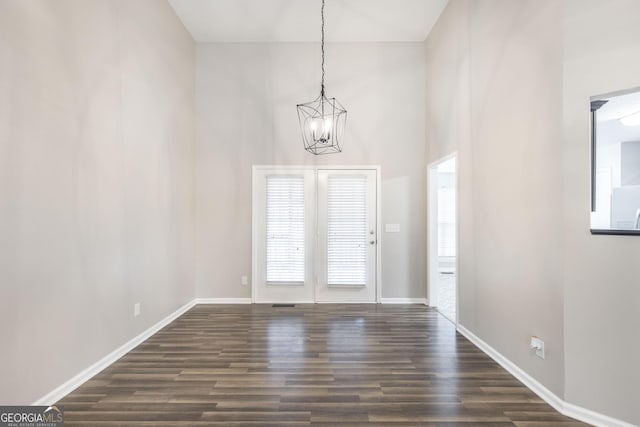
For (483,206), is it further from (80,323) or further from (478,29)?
(80,323)

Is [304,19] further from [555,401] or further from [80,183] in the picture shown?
[555,401]

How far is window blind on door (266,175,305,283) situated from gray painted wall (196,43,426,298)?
0.32 meters

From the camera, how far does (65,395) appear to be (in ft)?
7.79

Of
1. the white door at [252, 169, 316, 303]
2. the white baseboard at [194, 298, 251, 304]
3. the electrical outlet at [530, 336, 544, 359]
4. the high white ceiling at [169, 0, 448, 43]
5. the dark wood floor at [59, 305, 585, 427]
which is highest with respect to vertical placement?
the high white ceiling at [169, 0, 448, 43]

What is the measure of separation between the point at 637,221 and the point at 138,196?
4.12 m

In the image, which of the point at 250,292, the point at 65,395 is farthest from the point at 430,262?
the point at 65,395

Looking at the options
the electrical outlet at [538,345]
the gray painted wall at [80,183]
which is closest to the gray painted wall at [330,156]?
the gray painted wall at [80,183]

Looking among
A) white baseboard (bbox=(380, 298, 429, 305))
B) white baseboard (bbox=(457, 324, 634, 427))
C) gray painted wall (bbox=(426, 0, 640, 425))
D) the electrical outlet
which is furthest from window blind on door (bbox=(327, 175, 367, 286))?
the electrical outlet

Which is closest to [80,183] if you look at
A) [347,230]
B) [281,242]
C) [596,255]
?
[281,242]

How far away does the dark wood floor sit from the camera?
213 cm

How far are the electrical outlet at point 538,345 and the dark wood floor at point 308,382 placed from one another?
310mm

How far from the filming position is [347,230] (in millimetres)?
4957

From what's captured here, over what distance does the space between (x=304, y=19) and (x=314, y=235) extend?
9.94ft

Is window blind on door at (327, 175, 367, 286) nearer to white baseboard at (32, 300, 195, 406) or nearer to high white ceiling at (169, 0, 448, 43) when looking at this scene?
high white ceiling at (169, 0, 448, 43)
